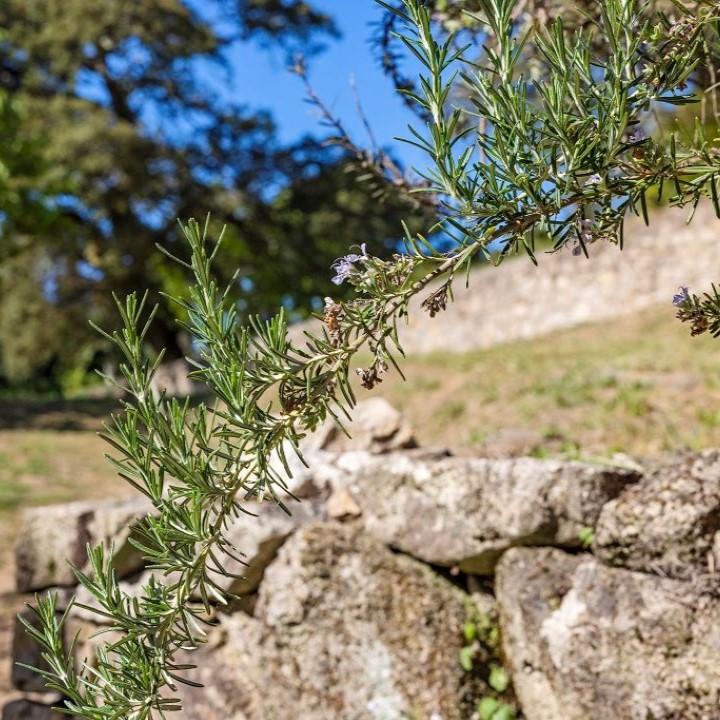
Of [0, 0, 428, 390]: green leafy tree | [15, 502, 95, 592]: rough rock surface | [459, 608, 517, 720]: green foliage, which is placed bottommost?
[459, 608, 517, 720]: green foliage

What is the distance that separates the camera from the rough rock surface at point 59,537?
4211mm

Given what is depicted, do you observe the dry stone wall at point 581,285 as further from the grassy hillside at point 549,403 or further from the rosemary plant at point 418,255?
the rosemary plant at point 418,255

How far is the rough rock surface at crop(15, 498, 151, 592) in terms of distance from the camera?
4.21m

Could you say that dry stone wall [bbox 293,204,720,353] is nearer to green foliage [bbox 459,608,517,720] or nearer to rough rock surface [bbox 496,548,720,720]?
green foliage [bbox 459,608,517,720]

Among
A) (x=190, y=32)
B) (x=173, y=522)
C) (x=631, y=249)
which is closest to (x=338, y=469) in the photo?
(x=173, y=522)

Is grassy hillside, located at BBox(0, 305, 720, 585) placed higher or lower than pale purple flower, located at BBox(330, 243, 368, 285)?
lower

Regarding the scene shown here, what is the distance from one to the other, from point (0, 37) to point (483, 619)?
1741 cm

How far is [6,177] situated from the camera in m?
14.8

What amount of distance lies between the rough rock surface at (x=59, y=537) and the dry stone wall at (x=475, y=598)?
19 centimetres

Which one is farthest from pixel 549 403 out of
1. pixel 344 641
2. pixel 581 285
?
pixel 581 285

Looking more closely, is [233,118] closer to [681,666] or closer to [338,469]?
[338,469]

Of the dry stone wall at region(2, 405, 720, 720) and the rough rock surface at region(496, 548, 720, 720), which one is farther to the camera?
the dry stone wall at region(2, 405, 720, 720)

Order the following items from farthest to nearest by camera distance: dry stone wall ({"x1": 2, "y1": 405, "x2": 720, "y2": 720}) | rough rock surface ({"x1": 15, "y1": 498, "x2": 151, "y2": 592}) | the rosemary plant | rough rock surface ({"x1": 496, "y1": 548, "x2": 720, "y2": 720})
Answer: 1. rough rock surface ({"x1": 15, "y1": 498, "x2": 151, "y2": 592})
2. dry stone wall ({"x1": 2, "y1": 405, "x2": 720, "y2": 720})
3. rough rock surface ({"x1": 496, "y1": 548, "x2": 720, "y2": 720})
4. the rosemary plant

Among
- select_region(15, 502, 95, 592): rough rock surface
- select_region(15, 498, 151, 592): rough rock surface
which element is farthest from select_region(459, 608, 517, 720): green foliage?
select_region(15, 502, 95, 592): rough rock surface
